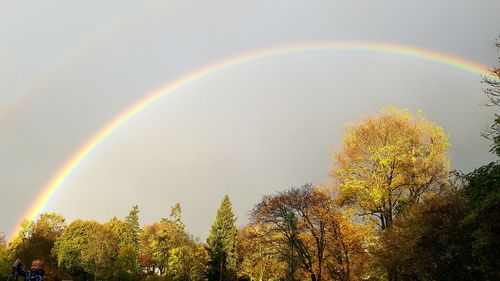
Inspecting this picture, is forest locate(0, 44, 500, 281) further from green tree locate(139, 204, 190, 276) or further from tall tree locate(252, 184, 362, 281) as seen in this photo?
green tree locate(139, 204, 190, 276)

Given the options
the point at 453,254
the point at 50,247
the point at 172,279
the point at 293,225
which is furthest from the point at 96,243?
the point at 453,254

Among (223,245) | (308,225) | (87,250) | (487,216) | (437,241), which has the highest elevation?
(223,245)

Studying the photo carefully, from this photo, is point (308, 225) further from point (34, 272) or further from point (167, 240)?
point (167, 240)

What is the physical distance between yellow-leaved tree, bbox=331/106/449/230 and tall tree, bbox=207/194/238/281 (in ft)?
142

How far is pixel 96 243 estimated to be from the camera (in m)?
59.9

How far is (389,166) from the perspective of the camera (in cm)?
3002

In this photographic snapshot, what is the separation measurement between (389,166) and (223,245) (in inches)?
1981

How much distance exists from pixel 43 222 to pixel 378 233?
91130mm

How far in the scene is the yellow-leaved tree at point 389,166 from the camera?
2922 cm

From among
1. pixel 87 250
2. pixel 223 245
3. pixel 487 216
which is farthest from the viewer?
pixel 223 245

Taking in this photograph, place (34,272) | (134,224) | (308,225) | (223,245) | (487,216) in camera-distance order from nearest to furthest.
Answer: (34,272), (487,216), (308,225), (223,245), (134,224)

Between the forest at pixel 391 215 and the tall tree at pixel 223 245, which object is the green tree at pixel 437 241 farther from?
the tall tree at pixel 223 245

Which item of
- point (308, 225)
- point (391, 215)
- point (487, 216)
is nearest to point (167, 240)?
point (308, 225)

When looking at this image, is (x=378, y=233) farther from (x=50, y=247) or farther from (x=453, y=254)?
(x=50, y=247)
